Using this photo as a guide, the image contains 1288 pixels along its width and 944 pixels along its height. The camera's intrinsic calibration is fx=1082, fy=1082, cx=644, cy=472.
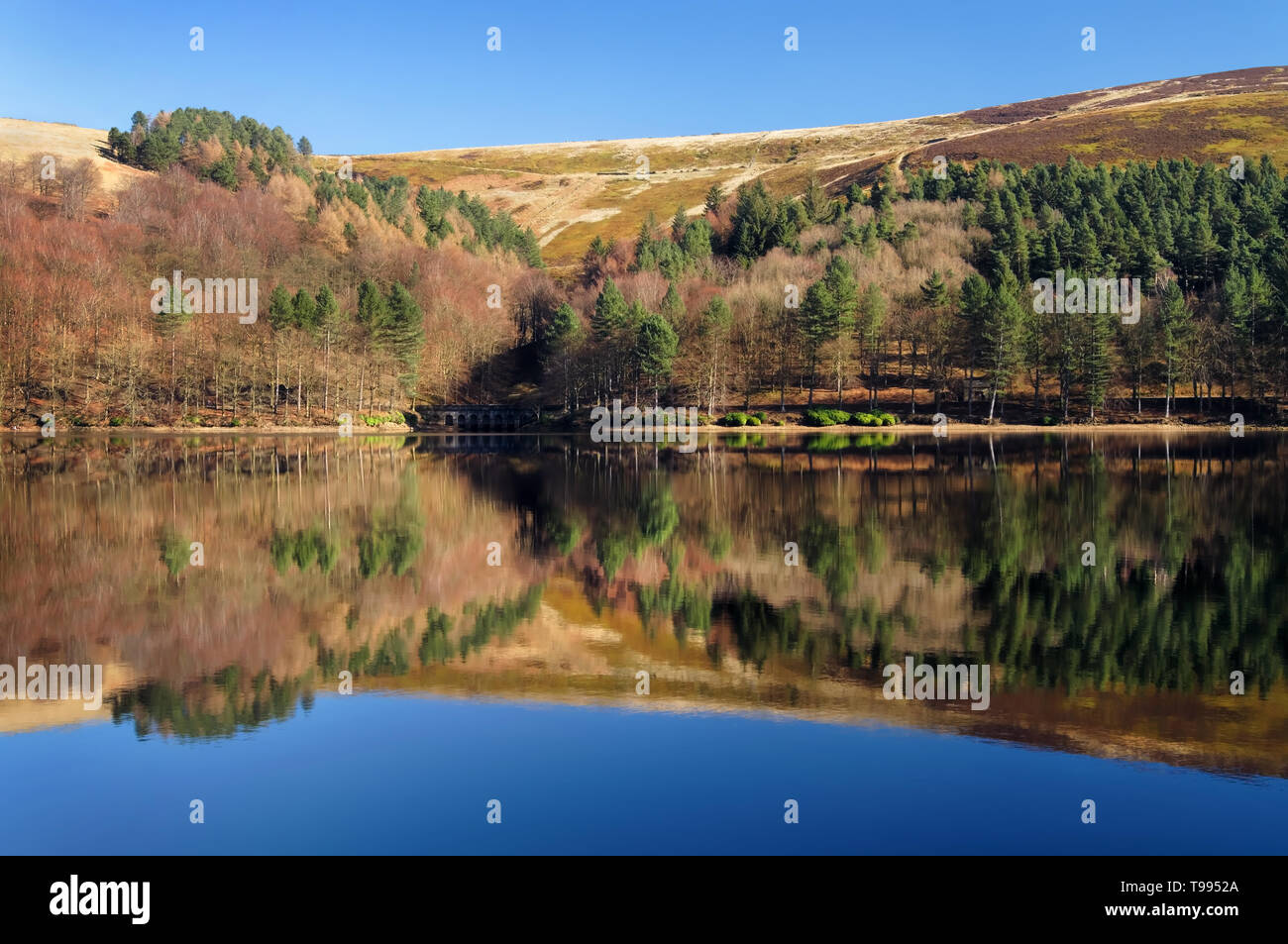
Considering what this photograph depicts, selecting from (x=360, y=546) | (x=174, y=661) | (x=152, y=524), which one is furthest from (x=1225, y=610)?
(x=152, y=524)

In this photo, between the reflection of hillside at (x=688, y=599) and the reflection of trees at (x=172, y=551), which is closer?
the reflection of hillside at (x=688, y=599)

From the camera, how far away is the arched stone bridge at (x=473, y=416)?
117m

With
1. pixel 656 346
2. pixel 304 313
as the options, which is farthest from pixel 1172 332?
pixel 304 313

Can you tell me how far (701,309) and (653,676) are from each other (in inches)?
3986

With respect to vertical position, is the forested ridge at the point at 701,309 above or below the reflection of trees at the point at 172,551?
above

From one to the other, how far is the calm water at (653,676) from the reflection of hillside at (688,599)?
0.09 metres

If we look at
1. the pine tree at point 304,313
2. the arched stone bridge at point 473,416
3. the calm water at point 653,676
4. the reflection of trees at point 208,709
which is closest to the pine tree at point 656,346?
the arched stone bridge at point 473,416

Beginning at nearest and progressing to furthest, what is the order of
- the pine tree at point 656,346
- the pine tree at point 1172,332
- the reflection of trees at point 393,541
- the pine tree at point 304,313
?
the reflection of trees at point 393,541
the pine tree at point 1172,332
the pine tree at point 304,313
the pine tree at point 656,346

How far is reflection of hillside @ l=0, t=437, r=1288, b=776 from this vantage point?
13.6 m

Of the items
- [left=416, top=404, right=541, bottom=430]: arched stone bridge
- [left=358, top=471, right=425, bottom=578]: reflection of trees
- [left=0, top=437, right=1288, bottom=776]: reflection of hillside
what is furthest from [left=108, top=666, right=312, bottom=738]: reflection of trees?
[left=416, top=404, right=541, bottom=430]: arched stone bridge

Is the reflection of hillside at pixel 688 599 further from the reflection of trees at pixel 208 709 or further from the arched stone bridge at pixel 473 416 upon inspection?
the arched stone bridge at pixel 473 416

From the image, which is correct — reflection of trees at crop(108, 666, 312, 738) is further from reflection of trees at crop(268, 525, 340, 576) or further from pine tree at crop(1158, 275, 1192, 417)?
pine tree at crop(1158, 275, 1192, 417)
